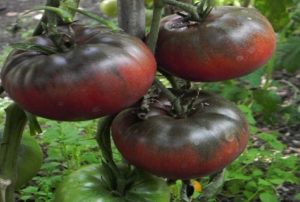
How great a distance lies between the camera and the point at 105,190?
934 millimetres

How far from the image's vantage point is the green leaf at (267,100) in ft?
5.91

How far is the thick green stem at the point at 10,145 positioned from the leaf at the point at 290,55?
0.99m

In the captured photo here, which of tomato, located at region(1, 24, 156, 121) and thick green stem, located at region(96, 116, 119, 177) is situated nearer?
tomato, located at region(1, 24, 156, 121)

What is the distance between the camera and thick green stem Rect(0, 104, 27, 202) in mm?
910

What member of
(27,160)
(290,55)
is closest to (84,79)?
(27,160)

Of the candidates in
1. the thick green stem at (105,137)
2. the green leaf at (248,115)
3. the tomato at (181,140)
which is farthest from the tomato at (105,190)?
the green leaf at (248,115)

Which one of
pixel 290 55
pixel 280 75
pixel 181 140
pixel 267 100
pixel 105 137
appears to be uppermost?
pixel 181 140

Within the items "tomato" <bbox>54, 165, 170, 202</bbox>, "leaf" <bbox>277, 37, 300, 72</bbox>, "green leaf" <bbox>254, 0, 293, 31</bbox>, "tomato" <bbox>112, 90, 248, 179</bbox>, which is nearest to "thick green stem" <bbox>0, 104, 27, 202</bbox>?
"tomato" <bbox>54, 165, 170, 202</bbox>

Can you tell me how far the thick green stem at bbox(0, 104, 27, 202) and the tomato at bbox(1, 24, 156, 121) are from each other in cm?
25

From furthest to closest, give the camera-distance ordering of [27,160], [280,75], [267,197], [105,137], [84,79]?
[280,75]
[267,197]
[27,160]
[105,137]
[84,79]

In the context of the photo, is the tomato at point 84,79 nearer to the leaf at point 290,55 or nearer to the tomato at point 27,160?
the tomato at point 27,160

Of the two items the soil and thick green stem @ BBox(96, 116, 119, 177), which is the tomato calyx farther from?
the soil

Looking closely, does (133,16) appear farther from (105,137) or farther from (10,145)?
(10,145)

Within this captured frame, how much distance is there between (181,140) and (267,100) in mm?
1143
